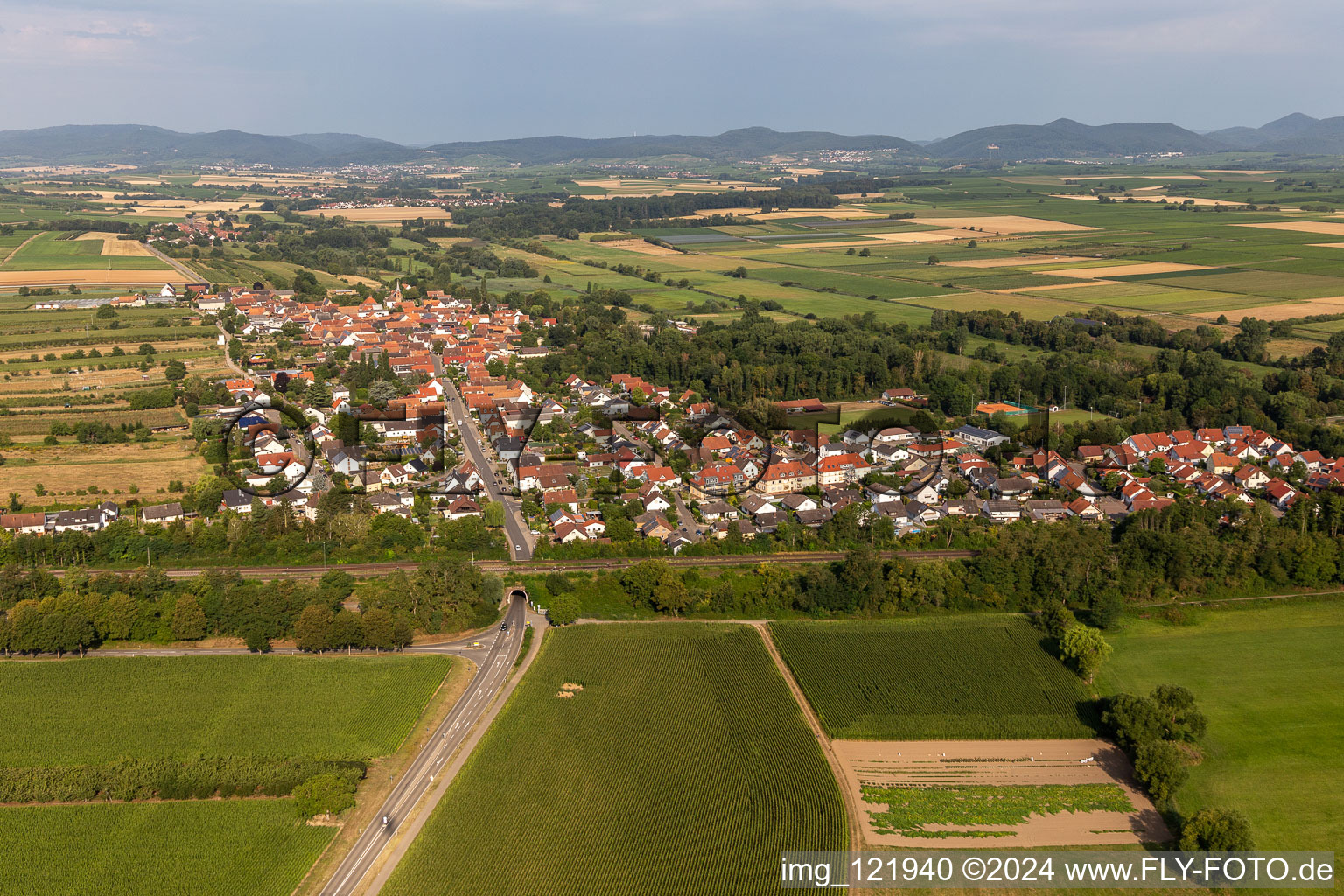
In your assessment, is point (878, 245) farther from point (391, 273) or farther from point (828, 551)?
point (828, 551)

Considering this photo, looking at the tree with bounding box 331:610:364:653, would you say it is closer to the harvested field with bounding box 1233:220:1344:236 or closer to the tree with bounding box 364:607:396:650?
the tree with bounding box 364:607:396:650

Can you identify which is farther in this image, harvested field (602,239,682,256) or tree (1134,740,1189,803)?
harvested field (602,239,682,256)

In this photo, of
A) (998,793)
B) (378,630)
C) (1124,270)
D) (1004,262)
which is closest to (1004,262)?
(1004,262)

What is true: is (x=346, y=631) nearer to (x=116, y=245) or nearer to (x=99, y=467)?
(x=99, y=467)

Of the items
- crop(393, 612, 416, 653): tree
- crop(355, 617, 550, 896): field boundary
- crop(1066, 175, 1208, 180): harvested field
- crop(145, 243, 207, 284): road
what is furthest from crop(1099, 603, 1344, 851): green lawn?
crop(1066, 175, 1208, 180): harvested field

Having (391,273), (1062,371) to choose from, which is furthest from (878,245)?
(1062,371)
